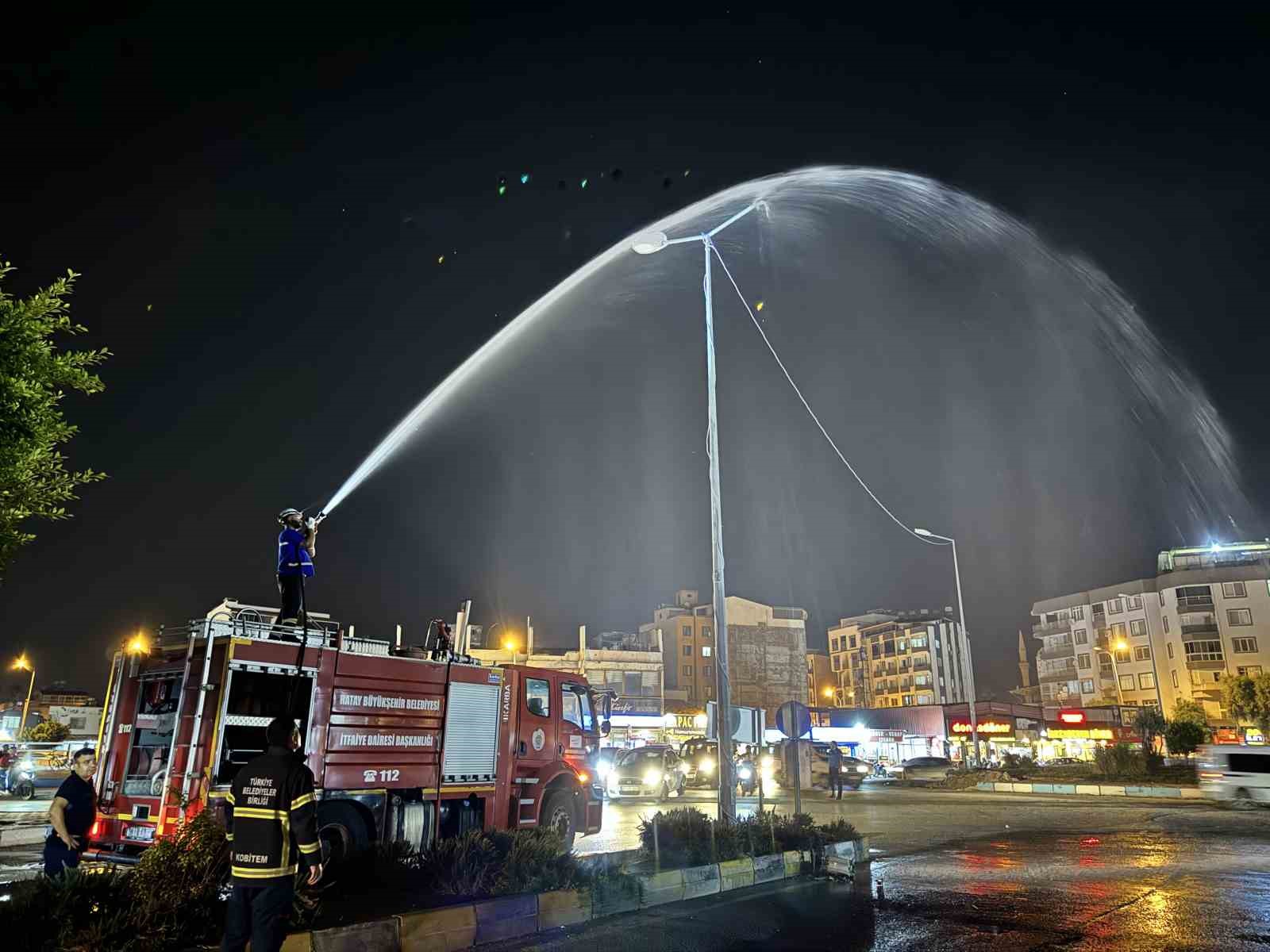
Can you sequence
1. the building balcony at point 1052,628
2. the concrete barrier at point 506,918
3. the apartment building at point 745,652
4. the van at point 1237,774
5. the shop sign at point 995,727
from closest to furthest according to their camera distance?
the concrete barrier at point 506,918 < the van at point 1237,774 < the shop sign at point 995,727 < the building balcony at point 1052,628 < the apartment building at point 745,652

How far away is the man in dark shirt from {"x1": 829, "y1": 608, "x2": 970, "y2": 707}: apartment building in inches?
4183

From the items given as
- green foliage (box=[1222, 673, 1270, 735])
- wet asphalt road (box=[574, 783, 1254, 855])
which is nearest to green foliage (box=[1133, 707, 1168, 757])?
wet asphalt road (box=[574, 783, 1254, 855])

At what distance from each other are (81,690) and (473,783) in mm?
84341

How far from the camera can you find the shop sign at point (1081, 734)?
6075 centimetres

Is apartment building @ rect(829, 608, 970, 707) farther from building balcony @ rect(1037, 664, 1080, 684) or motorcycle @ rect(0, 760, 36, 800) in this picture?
motorcycle @ rect(0, 760, 36, 800)

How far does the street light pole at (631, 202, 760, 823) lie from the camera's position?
13352 mm

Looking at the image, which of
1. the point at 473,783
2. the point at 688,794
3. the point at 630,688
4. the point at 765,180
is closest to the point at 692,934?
the point at 473,783

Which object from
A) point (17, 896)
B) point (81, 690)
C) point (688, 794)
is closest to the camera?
point (17, 896)

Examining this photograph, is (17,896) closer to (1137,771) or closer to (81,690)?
(1137,771)

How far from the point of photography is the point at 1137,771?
35.2 m

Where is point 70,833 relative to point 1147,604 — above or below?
below

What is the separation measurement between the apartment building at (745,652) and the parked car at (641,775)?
229ft

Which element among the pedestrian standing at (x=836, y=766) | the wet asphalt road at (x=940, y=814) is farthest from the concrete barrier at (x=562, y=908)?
the pedestrian standing at (x=836, y=766)

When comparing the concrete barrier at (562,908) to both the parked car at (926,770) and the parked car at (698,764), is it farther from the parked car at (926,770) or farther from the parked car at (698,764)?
the parked car at (926,770)
